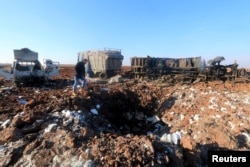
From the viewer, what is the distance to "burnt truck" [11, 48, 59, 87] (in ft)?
42.5

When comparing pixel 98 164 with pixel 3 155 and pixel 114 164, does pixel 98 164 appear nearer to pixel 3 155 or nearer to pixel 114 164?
pixel 114 164

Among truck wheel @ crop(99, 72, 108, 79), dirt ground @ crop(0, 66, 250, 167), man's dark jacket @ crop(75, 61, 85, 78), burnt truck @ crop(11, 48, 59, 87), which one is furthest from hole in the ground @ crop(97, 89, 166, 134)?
truck wheel @ crop(99, 72, 108, 79)

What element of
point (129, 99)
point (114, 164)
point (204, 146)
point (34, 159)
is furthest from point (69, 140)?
point (129, 99)

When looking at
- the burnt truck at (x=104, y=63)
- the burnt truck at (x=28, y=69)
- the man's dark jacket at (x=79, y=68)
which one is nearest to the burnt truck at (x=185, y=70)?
the burnt truck at (x=104, y=63)

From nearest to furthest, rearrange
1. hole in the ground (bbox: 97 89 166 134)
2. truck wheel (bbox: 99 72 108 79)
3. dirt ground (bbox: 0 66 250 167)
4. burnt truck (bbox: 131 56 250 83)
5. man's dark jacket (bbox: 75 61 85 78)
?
dirt ground (bbox: 0 66 250 167)
hole in the ground (bbox: 97 89 166 134)
man's dark jacket (bbox: 75 61 85 78)
burnt truck (bbox: 131 56 250 83)
truck wheel (bbox: 99 72 108 79)

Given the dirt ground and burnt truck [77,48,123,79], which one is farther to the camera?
burnt truck [77,48,123,79]

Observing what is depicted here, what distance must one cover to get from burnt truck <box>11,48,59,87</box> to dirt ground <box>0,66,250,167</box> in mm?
2000

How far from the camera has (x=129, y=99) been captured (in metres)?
10.4

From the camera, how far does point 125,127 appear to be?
8898 mm

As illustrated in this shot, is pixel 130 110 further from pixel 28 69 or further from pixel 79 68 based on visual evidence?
pixel 28 69

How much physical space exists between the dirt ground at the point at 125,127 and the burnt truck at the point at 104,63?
295 inches

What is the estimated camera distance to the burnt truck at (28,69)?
12969 millimetres
